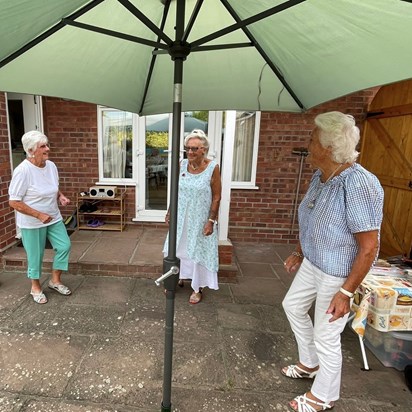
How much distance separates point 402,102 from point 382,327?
10.1 ft

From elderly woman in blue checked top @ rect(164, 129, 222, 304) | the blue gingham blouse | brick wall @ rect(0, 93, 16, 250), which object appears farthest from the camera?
brick wall @ rect(0, 93, 16, 250)

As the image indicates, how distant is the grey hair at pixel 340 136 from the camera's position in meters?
1.53

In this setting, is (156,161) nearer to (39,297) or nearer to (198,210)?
(198,210)

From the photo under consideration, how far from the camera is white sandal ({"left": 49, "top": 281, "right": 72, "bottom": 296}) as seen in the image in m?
3.03

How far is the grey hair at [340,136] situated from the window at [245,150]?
3.13 metres

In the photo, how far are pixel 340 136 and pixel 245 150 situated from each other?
3.28 metres

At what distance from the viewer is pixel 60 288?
305cm

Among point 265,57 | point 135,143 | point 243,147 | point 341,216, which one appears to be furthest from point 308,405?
point 135,143

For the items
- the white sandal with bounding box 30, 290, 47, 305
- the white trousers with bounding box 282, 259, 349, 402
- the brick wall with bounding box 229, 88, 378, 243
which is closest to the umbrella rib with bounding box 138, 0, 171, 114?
the white trousers with bounding box 282, 259, 349, 402

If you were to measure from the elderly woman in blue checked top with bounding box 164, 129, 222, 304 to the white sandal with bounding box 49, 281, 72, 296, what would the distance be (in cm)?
123

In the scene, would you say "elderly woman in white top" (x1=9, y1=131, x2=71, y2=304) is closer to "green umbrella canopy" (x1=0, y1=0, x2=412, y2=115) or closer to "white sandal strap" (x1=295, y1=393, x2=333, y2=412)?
"green umbrella canopy" (x1=0, y1=0, x2=412, y2=115)

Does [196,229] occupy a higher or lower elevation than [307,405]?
higher

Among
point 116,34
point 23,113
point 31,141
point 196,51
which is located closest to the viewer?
point 116,34

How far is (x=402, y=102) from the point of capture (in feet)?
12.7
